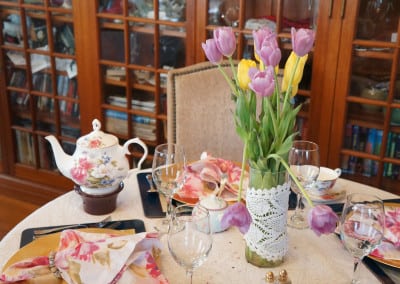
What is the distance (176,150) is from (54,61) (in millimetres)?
1678

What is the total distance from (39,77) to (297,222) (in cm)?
198

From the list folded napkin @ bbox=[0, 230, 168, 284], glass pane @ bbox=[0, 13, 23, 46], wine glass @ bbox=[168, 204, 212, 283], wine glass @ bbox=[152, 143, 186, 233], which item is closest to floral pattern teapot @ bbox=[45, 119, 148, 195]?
wine glass @ bbox=[152, 143, 186, 233]

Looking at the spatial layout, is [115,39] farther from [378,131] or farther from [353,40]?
[378,131]

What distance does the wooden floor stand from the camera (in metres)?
2.65

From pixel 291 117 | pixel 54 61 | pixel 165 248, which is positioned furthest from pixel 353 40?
pixel 54 61

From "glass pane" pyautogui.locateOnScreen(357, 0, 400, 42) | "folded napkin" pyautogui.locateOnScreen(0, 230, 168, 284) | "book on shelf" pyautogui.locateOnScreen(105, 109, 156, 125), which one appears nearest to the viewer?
"folded napkin" pyautogui.locateOnScreen(0, 230, 168, 284)

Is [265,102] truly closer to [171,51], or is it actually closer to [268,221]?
[268,221]

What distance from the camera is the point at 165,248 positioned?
1126 millimetres

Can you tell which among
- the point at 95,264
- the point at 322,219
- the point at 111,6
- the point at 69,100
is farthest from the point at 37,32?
the point at 322,219

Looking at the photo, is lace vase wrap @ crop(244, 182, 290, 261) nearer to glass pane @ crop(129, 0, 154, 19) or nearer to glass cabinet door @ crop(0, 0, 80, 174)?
glass pane @ crop(129, 0, 154, 19)

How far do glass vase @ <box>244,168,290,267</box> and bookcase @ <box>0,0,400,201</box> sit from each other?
3.69ft

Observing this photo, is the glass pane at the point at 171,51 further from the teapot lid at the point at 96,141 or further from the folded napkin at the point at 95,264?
the folded napkin at the point at 95,264

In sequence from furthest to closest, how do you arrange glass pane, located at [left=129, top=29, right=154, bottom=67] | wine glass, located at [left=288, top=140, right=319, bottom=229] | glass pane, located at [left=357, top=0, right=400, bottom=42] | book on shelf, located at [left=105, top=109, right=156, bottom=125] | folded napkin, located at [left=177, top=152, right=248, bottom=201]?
book on shelf, located at [left=105, top=109, right=156, bottom=125] → glass pane, located at [left=129, top=29, right=154, bottom=67] → glass pane, located at [left=357, top=0, right=400, bottom=42] → folded napkin, located at [left=177, top=152, right=248, bottom=201] → wine glass, located at [left=288, top=140, right=319, bottom=229]

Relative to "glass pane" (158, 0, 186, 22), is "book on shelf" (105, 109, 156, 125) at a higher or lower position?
lower
